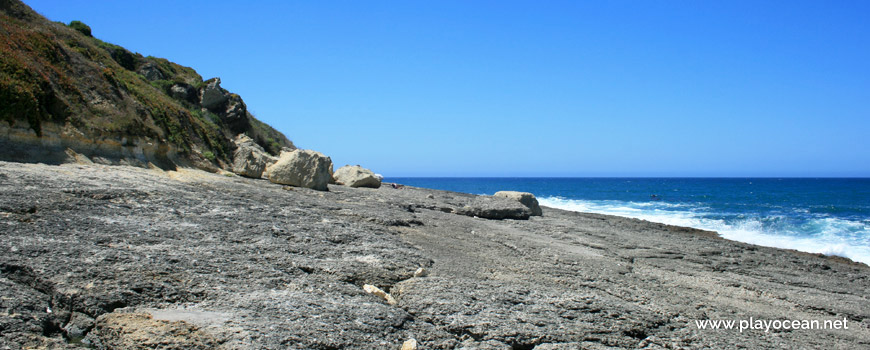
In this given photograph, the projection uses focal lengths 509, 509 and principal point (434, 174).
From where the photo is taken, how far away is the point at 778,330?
5449mm

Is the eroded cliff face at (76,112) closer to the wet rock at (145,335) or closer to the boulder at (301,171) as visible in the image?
the boulder at (301,171)

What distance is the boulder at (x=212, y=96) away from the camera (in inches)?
838

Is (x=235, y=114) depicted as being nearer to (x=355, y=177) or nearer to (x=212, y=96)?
(x=212, y=96)

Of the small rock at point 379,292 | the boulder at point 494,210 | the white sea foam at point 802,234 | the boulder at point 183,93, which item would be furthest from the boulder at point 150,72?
the white sea foam at point 802,234

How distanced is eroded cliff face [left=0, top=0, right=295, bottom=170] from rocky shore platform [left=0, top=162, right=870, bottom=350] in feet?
4.78

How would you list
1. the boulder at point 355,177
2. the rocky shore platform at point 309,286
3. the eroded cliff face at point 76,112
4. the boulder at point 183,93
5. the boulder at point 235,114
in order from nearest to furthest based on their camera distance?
the rocky shore platform at point 309,286 → the eroded cliff face at point 76,112 → the boulder at point 355,177 → the boulder at point 183,93 → the boulder at point 235,114

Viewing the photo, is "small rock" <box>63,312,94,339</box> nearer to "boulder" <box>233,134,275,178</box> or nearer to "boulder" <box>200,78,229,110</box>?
"boulder" <box>233,134,275,178</box>

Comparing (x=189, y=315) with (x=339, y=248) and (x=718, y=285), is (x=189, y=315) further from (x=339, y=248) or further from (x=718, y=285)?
(x=718, y=285)

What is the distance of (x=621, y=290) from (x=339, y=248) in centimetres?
337

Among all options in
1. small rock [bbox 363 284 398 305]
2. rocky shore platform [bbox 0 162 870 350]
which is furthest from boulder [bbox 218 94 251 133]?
small rock [bbox 363 284 398 305]

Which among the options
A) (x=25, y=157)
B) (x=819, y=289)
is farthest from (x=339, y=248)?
(x=819, y=289)

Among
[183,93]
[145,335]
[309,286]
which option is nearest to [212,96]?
[183,93]

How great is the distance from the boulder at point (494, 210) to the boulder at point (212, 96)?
44.0 ft

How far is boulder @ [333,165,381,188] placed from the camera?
1769 centimetres
